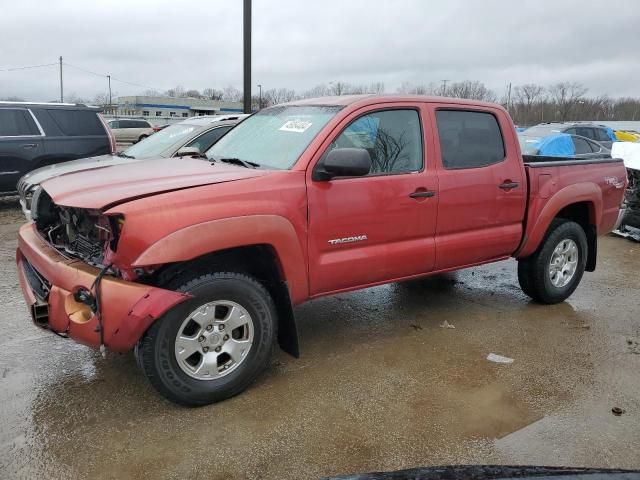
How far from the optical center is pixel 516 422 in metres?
3.17

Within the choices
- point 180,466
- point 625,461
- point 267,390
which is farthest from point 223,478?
point 625,461

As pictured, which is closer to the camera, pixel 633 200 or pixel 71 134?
pixel 633 200

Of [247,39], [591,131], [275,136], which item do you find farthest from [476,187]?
[591,131]

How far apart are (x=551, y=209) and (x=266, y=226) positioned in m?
2.90

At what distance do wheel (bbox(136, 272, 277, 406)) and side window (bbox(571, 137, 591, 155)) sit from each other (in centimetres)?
1191

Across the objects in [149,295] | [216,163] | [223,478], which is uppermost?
[216,163]

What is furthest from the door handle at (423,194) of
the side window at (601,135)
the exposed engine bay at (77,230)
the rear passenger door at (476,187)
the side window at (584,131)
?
the side window at (601,135)

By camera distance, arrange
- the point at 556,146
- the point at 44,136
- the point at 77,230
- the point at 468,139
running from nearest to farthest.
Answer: the point at 77,230, the point at 468,139, the point at 44,136, the point at 556,146

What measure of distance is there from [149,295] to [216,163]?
4.27 feet

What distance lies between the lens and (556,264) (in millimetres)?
5203

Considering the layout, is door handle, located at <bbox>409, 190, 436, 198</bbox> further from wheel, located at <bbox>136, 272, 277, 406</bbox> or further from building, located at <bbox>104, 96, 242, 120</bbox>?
building, located at <bbox>104, 96, 242, 120</bbox>

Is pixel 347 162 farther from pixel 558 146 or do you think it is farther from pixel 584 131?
pixel 584 131

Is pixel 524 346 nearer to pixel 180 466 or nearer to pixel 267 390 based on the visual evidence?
pixel 267 390

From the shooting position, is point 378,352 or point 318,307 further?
point 318,307
